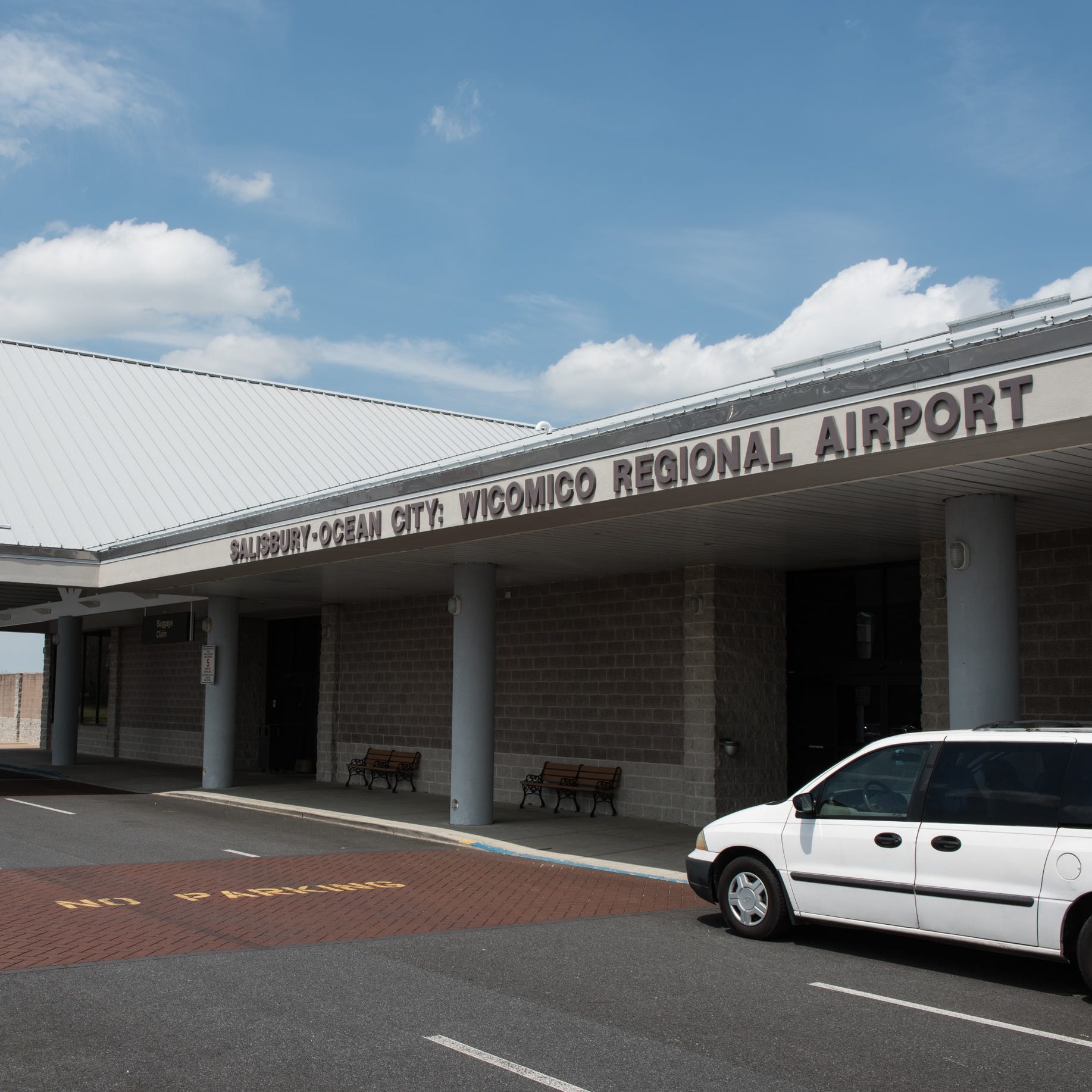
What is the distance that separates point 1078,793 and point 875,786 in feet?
5.10

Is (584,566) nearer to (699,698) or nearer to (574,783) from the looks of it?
(699,698)

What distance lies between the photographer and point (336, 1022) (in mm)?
6785

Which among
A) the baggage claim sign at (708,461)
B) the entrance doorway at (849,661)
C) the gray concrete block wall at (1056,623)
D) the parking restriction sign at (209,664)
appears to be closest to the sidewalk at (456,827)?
the parking restriction sign at (209,664)

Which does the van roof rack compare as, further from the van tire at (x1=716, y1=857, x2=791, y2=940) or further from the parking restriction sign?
the parking restriction sign

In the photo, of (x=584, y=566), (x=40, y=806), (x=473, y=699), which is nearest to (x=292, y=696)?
(x=40, y=806)

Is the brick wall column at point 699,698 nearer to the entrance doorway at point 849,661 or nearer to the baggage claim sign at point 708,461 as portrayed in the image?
the entrance doorway at point 849,661

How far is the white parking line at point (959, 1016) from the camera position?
683cm

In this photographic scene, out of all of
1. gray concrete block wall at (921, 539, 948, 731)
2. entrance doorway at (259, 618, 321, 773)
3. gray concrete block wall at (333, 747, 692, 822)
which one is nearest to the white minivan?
gray concrete block wall at (921, 539, 948, 731)

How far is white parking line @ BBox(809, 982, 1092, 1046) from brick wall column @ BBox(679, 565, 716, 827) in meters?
9.01

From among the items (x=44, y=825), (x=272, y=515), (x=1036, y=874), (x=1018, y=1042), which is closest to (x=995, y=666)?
(x=1036, y=874)

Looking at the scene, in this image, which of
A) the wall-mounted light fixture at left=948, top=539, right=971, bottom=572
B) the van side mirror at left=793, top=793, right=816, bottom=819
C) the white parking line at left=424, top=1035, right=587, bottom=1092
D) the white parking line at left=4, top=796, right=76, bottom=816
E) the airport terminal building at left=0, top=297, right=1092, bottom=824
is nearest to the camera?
the white parking line at left=424, top=1035, right=587, bottom=1092

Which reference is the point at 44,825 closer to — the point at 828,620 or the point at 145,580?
the point at 145,580

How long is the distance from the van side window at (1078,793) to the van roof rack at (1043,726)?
264 millimetres

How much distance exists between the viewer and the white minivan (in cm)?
773
